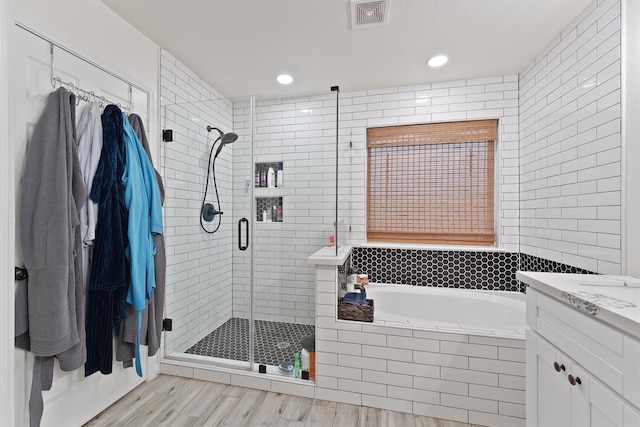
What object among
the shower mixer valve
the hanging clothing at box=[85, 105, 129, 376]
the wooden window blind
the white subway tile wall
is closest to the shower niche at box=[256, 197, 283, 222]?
the shower mixer valve

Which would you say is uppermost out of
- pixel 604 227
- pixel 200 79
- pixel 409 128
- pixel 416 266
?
pixel 200 79

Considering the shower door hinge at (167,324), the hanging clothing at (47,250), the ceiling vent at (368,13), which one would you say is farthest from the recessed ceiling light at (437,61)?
the shower door hinge at (167,324)

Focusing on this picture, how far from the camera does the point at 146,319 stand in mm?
1823

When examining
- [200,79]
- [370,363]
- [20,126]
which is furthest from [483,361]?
[200,79]

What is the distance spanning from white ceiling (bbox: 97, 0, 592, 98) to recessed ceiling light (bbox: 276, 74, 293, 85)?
6cm

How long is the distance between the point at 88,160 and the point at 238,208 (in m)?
0.94

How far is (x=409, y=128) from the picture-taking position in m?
2.89

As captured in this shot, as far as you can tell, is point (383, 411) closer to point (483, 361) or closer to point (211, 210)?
point (483, 361)

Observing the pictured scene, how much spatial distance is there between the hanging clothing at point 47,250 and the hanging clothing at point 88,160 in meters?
0.14

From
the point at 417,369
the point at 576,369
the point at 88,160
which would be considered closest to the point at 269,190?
the point at 88,160

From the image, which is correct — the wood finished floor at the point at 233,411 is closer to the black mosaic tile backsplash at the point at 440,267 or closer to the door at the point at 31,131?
the door at the point at 31,131

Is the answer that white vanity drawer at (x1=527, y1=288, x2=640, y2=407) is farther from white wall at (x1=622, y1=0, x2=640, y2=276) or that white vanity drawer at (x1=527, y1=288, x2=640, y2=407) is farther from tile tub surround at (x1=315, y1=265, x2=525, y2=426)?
white wall at (x1=622, y1=0, x2=640, y2=276)

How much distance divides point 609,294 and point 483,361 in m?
0.87

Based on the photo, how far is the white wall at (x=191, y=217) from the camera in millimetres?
2256
